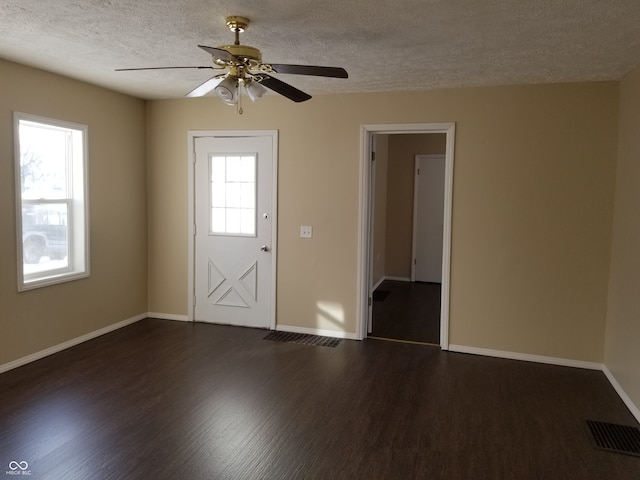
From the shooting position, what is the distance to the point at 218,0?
2.55m

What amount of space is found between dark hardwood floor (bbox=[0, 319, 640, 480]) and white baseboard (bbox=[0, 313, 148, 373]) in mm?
67

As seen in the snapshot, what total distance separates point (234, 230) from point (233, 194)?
0.39 metres

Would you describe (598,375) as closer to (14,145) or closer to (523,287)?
(523,287)

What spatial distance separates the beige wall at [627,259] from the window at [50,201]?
15.1ft

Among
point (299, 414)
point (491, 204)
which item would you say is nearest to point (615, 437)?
point (299, 414)

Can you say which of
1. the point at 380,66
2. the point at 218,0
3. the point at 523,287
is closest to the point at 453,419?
the point at 523,287

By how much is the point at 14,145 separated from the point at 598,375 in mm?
5067

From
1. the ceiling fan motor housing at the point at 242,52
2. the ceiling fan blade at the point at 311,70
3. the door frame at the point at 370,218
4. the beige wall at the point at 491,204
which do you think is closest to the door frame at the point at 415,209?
the door frame at the point at 370,218

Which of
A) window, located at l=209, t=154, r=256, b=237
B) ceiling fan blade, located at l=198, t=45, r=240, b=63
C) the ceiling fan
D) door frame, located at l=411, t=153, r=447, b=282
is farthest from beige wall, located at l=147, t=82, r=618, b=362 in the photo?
door frame, located at l=411, t=153, r=447, b=282

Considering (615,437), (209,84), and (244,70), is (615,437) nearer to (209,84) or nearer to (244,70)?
(244,70)

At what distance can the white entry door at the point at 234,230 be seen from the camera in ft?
16.9

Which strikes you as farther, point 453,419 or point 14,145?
point 14,145

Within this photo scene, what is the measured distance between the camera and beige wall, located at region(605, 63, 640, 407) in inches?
135

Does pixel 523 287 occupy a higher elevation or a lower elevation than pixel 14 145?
lower
